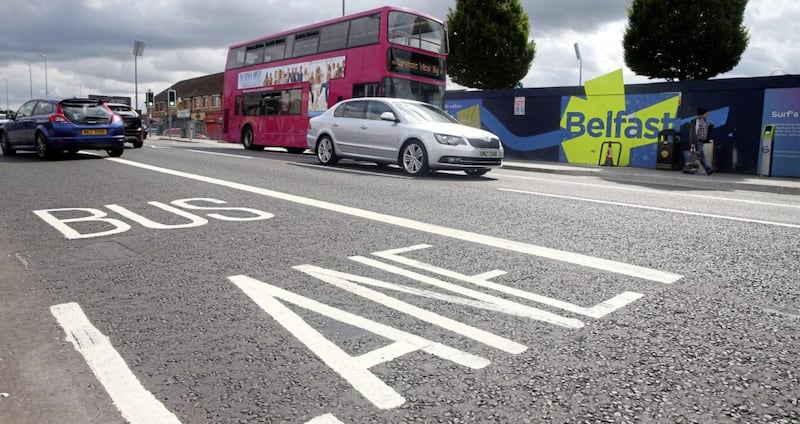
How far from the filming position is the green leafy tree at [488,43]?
32375 mm

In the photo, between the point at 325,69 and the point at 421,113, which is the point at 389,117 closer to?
the point at 421,113

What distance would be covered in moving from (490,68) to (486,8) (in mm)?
3338

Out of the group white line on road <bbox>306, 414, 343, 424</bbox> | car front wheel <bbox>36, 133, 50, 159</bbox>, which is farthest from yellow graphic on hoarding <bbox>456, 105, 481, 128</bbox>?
white line on road <bbox>306, 414, 343, 424</bbox>

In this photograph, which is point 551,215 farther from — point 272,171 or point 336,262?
point 272,171

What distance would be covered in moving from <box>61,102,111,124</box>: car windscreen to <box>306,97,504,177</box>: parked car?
501 cm

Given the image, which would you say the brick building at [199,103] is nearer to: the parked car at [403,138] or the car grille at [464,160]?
the parked car at [403,138]

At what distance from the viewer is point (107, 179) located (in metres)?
9.35

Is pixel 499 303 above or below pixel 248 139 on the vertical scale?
below

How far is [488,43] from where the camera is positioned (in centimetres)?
3234

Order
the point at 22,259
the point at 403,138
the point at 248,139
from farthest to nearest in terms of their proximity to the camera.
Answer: the point at 248,139, the point at 403,138, the point at 22,259

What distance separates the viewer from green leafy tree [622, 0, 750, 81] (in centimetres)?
2542

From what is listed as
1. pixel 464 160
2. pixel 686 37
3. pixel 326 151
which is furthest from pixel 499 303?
pixel 686 37

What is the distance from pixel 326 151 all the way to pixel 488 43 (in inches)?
847

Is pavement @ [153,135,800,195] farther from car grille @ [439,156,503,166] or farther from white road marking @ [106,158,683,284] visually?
white road marking @ [106,158,683,284]
